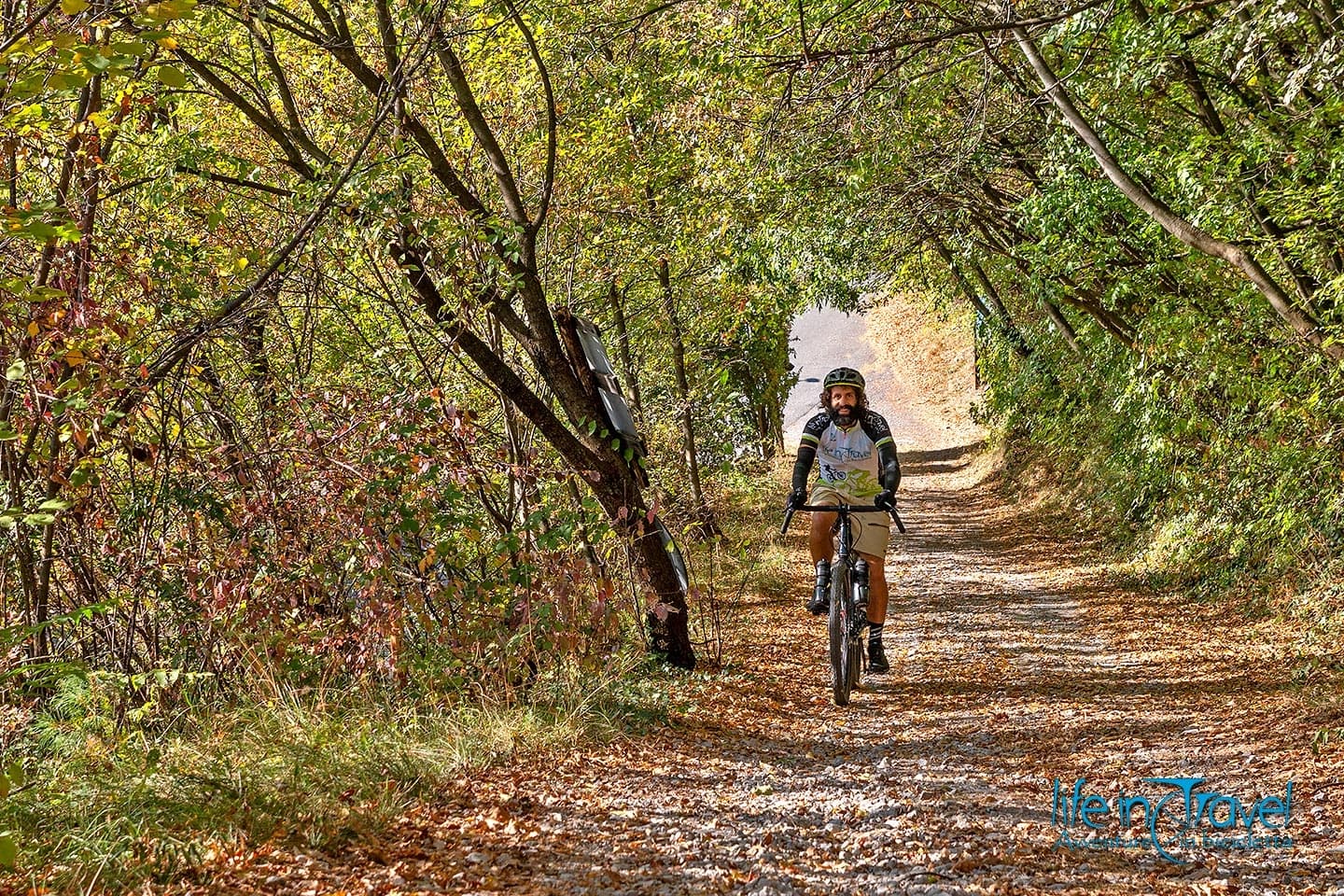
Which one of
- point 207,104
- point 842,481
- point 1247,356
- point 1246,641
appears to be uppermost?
point 207,104

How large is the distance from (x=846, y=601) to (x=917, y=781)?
2.06 metres

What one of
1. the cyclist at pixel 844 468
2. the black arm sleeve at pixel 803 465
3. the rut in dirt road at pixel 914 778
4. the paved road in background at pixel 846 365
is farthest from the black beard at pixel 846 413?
the paved road in background at pixel 846 365

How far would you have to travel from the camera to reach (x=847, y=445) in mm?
8164

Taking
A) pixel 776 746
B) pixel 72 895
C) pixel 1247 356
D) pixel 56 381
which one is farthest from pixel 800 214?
pixel 72 895

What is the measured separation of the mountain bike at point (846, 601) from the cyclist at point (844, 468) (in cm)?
7

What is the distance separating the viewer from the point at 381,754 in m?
5.31

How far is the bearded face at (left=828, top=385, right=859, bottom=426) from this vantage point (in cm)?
816

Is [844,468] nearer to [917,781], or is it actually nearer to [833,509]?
[833,509]

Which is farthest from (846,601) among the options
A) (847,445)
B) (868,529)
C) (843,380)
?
(843,380)

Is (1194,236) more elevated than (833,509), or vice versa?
(1194,236)

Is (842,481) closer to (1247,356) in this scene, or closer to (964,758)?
(964,758)

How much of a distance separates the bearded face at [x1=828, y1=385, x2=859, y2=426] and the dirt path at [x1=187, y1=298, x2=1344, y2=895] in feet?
6.34

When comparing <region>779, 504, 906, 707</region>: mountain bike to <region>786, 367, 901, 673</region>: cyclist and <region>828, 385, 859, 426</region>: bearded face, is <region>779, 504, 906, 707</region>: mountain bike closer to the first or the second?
<region>786, 367, 901, 673</region>: cyclist

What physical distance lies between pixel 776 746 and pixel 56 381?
13.9 ft
